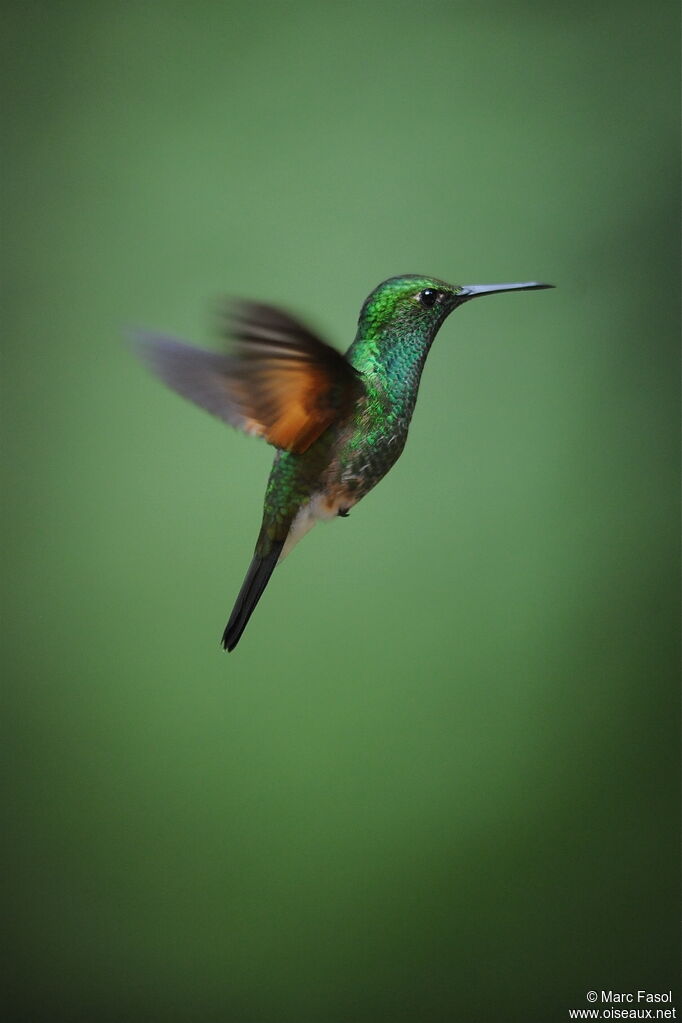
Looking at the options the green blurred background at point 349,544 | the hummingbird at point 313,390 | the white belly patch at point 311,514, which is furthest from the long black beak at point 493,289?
the green blurred background at point 349,544

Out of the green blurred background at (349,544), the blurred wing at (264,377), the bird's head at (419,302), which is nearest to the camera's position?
the blurred wing at (264,377)

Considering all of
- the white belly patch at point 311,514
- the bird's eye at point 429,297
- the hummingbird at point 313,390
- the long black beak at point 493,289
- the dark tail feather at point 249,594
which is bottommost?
the dark tail feather at point 249,594

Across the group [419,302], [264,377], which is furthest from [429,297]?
[264,377]

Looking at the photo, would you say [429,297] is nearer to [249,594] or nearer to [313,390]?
[313,390]

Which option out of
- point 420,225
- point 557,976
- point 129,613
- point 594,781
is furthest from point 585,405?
point 557,976

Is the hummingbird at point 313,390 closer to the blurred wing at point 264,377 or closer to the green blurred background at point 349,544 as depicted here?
the blurred wing at point 264,377

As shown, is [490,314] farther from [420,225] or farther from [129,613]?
[129,613]
